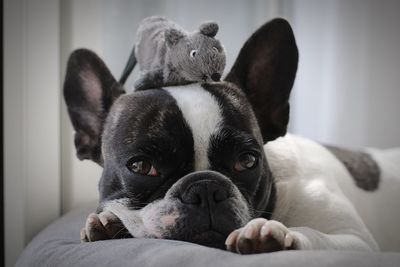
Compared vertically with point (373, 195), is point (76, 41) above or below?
above

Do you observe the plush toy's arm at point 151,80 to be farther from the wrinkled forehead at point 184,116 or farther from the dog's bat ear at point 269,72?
the dog's bat ear at point 269,72

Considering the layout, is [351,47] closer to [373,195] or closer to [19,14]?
[373,195]

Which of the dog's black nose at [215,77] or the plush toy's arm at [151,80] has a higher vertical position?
the dog's black nose at [215,77]

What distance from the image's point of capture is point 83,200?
2197 millimetres

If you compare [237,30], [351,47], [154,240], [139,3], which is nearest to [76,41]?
[139,3]

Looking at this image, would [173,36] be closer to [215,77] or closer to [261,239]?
[215,77]

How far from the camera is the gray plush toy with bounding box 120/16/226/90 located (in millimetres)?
1244

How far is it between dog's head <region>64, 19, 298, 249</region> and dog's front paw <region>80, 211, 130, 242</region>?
51 mm

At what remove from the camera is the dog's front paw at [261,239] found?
0.97 metres

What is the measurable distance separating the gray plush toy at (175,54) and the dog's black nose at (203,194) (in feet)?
0.98

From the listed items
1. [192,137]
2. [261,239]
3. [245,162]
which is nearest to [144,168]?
[192,137]

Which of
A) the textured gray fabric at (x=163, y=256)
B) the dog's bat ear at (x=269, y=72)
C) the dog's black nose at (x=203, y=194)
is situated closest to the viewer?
the textured gray fabric at (x=163, y=256)

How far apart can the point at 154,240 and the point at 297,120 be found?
2.02m

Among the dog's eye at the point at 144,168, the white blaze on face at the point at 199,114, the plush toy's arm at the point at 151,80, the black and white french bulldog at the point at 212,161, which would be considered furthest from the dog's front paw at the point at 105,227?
the plush toy's arm at the point at 151,80
